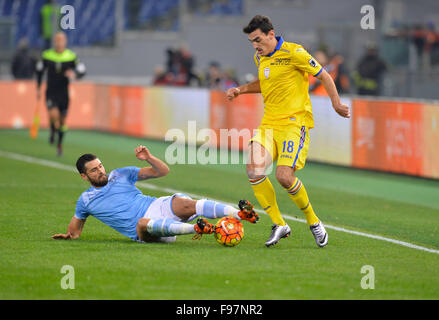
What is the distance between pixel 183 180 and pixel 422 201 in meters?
3.85

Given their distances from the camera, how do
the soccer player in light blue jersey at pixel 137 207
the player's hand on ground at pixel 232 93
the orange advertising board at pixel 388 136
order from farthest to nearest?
the orange advertising board at pixel 388 136, the player's hand on ground at pixel 232 93, the soccer player in light blue jersey at pixel 137 207

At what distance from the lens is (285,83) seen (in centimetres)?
885

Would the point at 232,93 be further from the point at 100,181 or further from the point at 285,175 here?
the point at 100,181

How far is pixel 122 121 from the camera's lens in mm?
23281

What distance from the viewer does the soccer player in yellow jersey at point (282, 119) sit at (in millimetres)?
8695

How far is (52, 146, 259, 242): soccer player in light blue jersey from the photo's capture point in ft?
27.9

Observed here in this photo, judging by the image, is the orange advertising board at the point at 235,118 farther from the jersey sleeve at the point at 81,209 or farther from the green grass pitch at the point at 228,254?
the jersey sleeve at the point at 81,209

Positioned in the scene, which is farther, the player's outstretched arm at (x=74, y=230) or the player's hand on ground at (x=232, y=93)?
the player's hand on ground at (x=232, y=93)

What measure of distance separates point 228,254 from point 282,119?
58.0 inches

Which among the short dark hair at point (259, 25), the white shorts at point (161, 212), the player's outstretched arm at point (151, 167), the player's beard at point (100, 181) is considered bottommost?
the white shorts at point (161, 212)

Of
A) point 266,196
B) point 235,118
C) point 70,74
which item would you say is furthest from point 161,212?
point 235,118

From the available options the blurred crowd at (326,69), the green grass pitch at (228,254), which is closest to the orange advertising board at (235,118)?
the blurred crowd at (326,69)

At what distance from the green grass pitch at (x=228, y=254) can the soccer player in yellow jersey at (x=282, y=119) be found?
40cm
